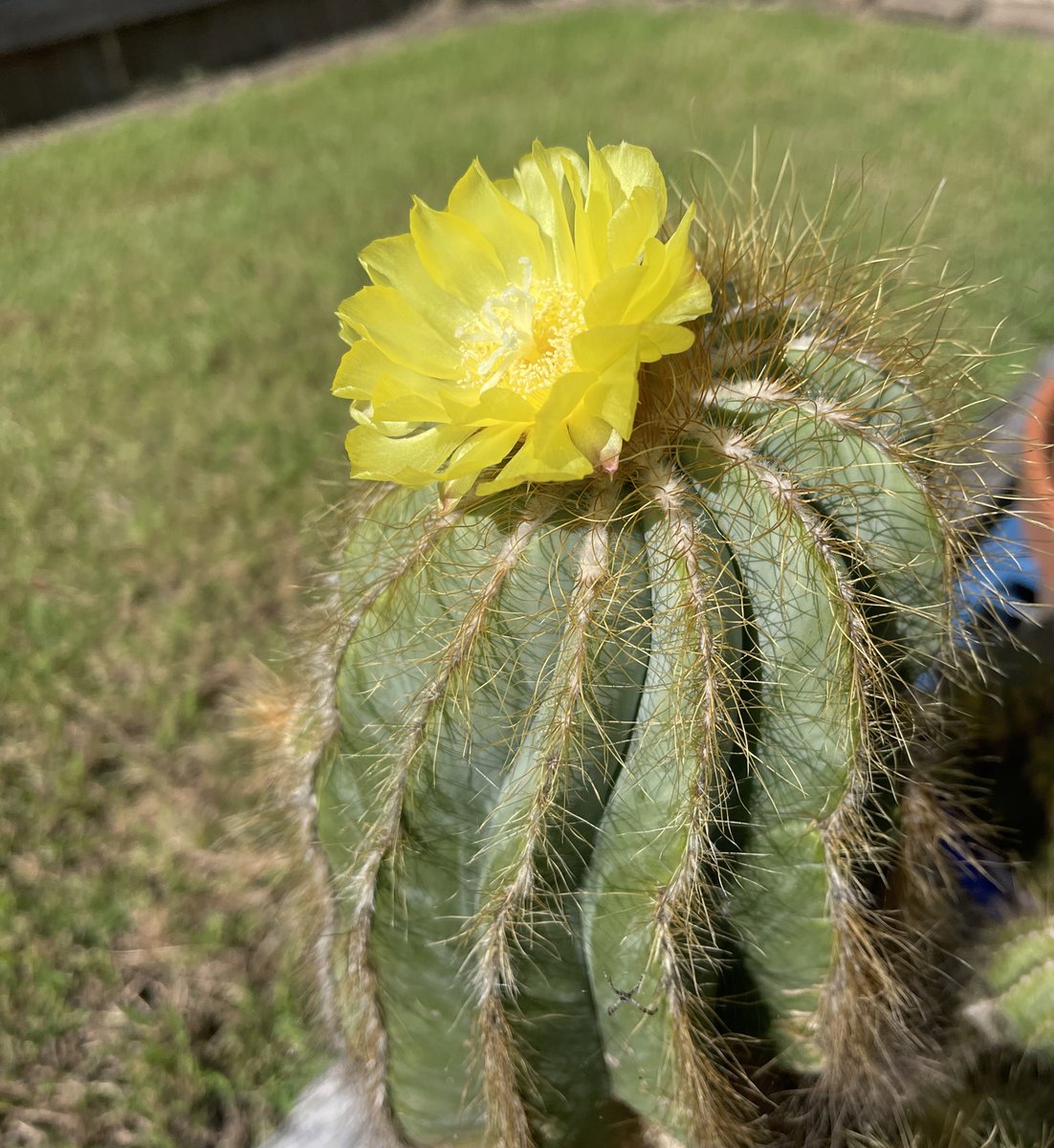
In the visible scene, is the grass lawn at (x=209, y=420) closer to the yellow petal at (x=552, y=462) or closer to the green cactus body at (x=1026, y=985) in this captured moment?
the yellow petal at (x=552, y=462)

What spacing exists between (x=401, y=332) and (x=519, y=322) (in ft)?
0.29

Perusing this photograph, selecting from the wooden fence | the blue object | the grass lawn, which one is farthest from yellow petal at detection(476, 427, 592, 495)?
the wooden fence

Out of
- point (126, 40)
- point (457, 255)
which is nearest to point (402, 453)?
point (457, 255)

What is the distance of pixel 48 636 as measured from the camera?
1.59m

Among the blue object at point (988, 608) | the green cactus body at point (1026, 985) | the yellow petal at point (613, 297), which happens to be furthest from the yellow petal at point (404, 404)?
the green cactus body at point (1026, 985)

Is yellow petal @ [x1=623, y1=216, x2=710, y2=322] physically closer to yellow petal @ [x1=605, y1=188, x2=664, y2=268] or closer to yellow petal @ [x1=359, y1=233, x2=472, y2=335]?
yellow petal @ [x1=605, y1=188, x2=664, y2=268]

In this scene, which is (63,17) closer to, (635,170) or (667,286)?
(635,170)

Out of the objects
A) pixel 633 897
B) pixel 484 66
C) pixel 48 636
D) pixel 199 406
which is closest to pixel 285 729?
pixel 633 897

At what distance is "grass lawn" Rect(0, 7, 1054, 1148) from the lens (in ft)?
3.68

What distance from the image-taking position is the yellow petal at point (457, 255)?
0.69 m

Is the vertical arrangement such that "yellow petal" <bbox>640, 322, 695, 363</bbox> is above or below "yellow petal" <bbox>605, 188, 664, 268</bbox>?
below

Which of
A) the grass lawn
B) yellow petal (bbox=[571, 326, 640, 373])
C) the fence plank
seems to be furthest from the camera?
the fence plank

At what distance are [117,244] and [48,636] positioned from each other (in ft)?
5.88

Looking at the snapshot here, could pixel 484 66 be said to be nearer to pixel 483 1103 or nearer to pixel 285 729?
pixel 285 729
